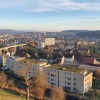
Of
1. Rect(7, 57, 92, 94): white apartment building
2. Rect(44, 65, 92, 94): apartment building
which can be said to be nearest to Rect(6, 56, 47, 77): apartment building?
Rect(7, 57, 92, 94): white apartment building

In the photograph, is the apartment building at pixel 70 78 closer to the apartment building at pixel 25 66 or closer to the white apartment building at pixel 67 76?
the white apartment building at pixel 67 76

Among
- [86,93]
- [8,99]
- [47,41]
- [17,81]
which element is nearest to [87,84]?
[86,93]

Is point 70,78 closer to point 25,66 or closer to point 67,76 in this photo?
point 67,76

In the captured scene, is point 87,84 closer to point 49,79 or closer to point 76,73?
point 76,73

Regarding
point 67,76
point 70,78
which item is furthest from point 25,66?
point 70,78

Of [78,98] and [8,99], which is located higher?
[8,99]

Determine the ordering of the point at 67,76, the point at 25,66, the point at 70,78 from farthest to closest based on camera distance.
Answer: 1. the point at 25,66
2. the point at 67,76
3. the point at 70,78

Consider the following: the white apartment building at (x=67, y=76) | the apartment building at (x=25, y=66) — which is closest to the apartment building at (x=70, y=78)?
the white apartment building at (x=67, y=76)

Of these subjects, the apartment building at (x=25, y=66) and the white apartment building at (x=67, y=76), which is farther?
the apartment building at (x=25, y=66)

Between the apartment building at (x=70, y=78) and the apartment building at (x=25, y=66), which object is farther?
the apartment building at (x=25, y=66)

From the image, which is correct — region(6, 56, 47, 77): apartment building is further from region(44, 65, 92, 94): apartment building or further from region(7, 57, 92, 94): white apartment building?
region(44, 65, 92, 94): apartment building

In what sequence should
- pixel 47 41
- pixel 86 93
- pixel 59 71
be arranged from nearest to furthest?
pixel 86 93
pixel 59 71
pixel 47 41
